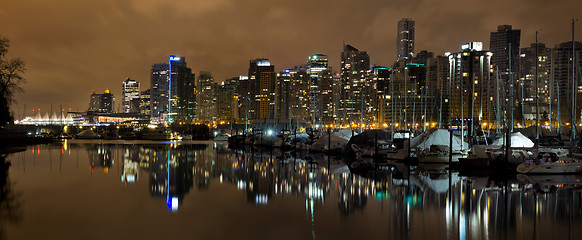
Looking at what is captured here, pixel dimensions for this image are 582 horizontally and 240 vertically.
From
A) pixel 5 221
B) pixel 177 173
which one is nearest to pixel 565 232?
pixel 5 221

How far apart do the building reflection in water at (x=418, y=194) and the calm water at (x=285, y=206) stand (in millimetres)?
52

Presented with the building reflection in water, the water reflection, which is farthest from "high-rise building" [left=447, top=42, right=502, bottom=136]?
the water reflection

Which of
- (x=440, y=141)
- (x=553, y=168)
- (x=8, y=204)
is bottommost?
(x=8, y=204)

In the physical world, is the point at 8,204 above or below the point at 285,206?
above

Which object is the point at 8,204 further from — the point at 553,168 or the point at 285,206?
the point at 553,168

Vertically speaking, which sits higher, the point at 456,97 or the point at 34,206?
the point at 456,97

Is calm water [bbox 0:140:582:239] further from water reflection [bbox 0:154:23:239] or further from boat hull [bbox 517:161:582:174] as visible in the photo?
boat hull [bbox 517:161:582:174]

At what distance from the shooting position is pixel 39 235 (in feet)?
51.9

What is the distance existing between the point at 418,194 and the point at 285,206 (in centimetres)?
773

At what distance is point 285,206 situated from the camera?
858 inches

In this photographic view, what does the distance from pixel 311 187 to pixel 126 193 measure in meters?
10.5

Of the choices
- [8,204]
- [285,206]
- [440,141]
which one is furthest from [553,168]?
[8,204]

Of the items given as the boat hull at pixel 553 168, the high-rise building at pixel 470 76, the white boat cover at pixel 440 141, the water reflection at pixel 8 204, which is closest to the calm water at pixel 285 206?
the water reflection at pixel 8 204

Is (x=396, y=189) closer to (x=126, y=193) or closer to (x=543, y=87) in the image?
(x=126, y=193)
